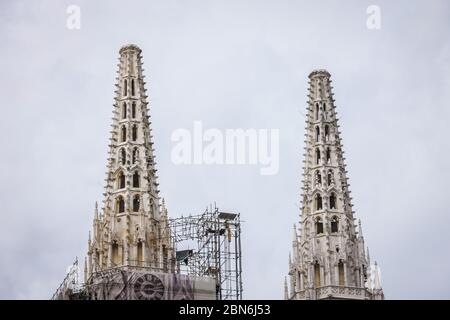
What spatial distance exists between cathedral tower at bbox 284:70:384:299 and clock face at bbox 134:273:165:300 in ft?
36.4

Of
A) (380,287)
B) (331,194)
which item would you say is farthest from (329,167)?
(380,287)

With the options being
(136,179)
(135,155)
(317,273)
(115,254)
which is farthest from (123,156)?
(317,273)

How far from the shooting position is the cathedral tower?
107688 mm

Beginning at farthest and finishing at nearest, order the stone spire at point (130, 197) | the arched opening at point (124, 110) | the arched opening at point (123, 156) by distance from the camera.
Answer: the arched opening at point (124, 110) → the arched opening at point (123, 156) → the stone spire at point (130, 197)

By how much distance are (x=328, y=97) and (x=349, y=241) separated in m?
12.2

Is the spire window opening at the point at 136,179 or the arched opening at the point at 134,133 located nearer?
the spire window opening at the point at 136,179

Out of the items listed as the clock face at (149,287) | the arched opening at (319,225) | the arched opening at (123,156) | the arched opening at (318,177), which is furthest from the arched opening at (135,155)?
the arched opening at (319,225)

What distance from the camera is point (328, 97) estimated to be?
11494 cm

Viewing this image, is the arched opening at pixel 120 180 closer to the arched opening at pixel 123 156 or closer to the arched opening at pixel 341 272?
the arched opening at pixel 123 156

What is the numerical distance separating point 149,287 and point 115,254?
4.56 metres

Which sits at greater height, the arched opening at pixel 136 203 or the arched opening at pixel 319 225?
the arched opening at pixel 136 203

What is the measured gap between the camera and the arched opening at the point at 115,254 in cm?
10525
